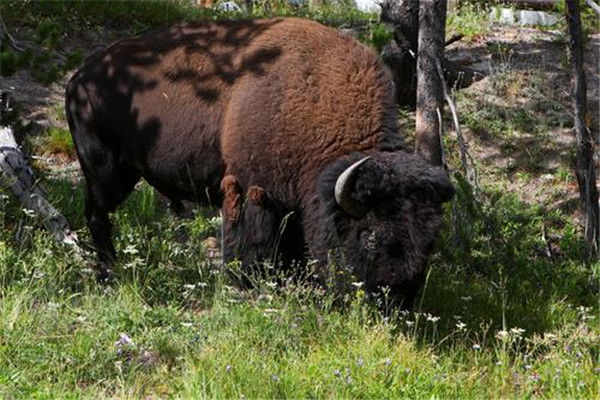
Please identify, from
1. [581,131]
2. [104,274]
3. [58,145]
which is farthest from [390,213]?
[58,145]

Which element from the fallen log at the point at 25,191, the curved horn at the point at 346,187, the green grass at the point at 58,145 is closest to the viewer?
the curved horn at the point at 346,187

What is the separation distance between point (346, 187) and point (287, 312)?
95cm

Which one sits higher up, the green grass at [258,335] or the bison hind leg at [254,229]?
the bison hind leg at [254,229]

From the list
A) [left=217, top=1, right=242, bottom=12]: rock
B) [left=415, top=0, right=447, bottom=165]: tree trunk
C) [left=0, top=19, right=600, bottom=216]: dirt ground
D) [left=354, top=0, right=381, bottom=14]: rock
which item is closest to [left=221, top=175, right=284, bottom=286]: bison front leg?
[left=415, top=0, right=447, bottom=165]: tree trunk

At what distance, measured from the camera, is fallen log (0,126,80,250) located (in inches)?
284

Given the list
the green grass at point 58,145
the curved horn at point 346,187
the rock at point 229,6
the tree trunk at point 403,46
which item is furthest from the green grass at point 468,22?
the curved horn at point 346,187

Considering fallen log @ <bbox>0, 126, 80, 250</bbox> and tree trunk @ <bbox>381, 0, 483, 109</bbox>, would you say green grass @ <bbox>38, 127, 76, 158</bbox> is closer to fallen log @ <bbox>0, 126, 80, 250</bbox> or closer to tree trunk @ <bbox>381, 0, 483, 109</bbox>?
fallen log @ <bbox>0, 126, 80, 250</bbox>

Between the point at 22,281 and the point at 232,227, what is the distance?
148cm

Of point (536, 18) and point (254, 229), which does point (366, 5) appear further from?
point (254, 229)

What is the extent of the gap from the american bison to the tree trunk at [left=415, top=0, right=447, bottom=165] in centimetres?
103

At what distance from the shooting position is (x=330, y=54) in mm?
6859

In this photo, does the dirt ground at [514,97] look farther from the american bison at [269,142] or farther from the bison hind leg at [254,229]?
the bison hind leg at [254,229]

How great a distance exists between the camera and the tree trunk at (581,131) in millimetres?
8109

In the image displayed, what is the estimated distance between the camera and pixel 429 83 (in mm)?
7898
